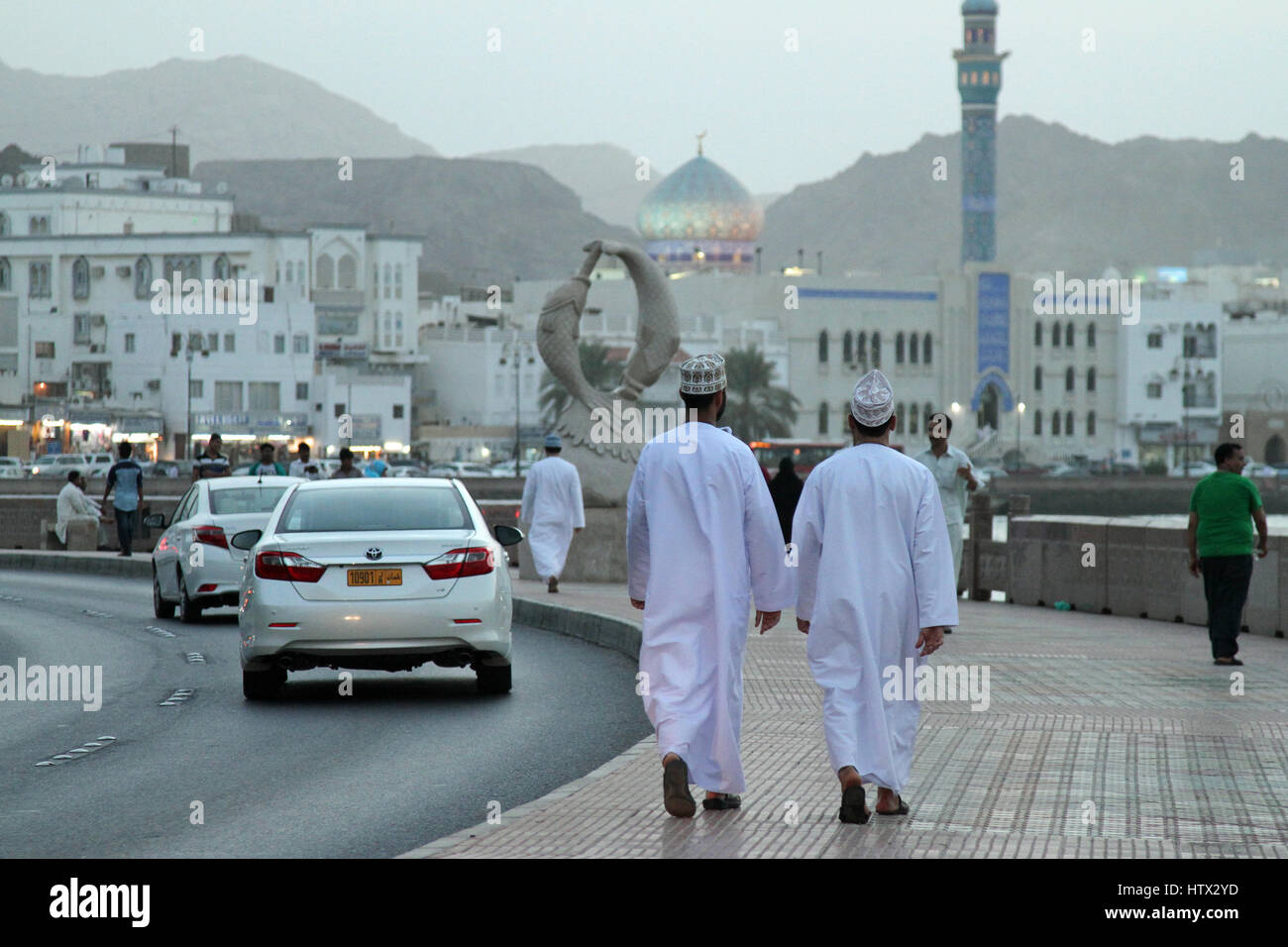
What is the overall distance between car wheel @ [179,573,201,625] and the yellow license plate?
7229 millimetres

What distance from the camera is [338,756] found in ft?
34.1

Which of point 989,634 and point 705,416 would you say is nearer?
point 705,416

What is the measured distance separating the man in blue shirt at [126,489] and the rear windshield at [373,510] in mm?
15154

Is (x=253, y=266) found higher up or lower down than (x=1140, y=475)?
higher up

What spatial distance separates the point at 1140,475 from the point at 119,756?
9521cm

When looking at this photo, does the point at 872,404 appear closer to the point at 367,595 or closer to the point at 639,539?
the point at 639,539

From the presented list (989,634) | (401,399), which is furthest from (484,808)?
(401,399)

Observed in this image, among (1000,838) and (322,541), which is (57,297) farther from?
(1000,838)

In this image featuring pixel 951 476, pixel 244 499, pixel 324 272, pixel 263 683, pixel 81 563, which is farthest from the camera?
pixel 324 272

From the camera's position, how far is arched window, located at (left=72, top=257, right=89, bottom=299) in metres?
105

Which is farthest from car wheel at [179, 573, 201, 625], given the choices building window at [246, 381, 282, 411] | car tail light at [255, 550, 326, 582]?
building window at [246, 381, 282, 411]

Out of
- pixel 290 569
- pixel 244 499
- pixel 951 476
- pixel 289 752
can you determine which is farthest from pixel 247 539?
pixel 244 499

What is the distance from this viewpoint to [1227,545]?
14.4m

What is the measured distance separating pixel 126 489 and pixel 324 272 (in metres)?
79.3
